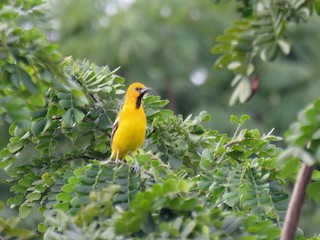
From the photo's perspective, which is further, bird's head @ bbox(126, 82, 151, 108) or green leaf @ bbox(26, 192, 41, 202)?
bird's head @ bbox(126, 82, 151, 108)

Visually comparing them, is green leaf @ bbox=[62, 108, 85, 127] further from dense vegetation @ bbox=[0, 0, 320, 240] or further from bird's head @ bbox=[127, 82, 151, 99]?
bird's head @ bbox=[127, 82, 151, 99]

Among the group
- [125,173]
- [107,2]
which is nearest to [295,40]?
[107,2]

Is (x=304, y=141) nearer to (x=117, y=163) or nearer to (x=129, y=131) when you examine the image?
(x=117, y=163)

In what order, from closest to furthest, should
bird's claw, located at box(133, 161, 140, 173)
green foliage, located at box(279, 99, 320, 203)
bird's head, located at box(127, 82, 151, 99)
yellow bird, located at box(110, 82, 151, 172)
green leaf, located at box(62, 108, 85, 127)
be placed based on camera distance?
green foliage, located at box(279, 99, 320, 203)
bird's claw, located at box(133, 161, 140, 173)
green leaf, located at box(62, 108, 85, 127)
yellow bird, located at box(110, 82, 151, 172)
bird's head, located at box(127, 82, 151, 99)

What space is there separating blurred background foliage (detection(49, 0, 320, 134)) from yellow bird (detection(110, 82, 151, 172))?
9589mm

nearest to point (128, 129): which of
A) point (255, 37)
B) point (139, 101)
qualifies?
point (139, 101)

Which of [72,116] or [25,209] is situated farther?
[25,209]

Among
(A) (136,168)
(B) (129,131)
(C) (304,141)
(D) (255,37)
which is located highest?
(D) (255,37)

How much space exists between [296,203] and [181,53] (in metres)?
13.0

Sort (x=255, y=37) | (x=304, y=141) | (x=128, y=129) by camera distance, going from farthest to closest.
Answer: (x=128, y=129) → (x=255, y=37) → (x=304, y=141)

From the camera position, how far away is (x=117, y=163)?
165 inches

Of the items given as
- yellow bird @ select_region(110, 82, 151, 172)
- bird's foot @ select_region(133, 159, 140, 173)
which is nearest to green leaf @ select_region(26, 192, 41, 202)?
yellow bird @ select_region(110, 82, 151, 172)

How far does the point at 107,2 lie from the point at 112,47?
3.56ft

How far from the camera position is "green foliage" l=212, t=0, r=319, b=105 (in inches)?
153
